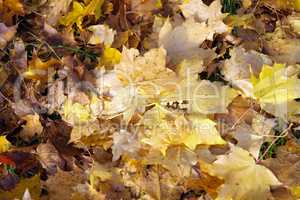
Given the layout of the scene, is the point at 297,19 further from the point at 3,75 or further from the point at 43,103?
the point at 3,75

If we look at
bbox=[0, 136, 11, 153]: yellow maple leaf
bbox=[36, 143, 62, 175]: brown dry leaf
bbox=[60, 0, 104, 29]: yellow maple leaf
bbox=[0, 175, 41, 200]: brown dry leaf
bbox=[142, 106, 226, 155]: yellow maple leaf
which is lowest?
bbox=[0, 175, 41, 200]: brown dry leaf

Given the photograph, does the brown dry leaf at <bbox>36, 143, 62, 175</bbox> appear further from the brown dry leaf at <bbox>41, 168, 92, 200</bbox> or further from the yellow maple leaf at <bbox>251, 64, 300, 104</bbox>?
the yellow maple leaf at <bbox>251, 64, 300, 104</bbox>

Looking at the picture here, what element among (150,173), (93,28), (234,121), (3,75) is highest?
(93,28)

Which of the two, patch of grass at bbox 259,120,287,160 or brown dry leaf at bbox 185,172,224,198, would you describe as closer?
brown dry leaf at bbox 185,172,224,198

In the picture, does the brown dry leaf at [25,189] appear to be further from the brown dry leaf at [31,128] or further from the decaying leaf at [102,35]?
the decaying leaf at [102,35]

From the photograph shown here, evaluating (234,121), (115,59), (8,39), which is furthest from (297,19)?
(8,39)

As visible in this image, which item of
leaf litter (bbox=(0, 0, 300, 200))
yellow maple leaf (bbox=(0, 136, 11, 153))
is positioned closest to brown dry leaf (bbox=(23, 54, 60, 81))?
leaf litter (bbox=(0, 0, 300, 200))
